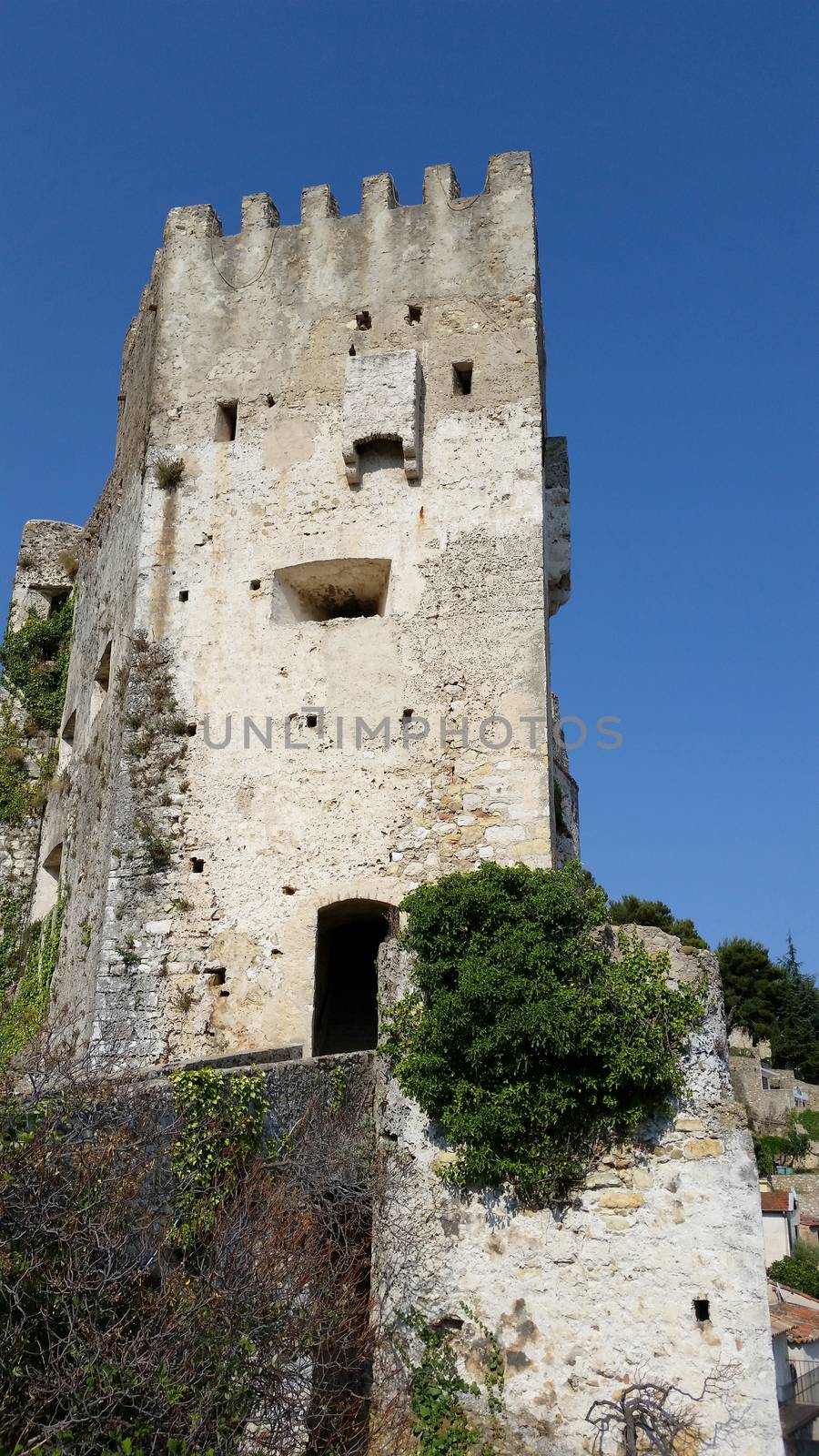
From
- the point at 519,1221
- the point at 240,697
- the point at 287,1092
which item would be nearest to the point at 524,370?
the point at 240,697

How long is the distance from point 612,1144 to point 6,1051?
9387 mm

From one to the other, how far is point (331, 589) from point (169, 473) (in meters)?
2.47

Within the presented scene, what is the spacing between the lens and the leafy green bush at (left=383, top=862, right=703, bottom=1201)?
848cm

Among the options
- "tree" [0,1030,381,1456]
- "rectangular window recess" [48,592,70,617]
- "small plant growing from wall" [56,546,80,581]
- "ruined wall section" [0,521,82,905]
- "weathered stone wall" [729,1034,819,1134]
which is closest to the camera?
"tree" [0,1030,381,1456]

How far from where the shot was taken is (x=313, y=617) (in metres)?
15.0

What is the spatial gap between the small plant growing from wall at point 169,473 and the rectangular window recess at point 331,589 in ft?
6.38

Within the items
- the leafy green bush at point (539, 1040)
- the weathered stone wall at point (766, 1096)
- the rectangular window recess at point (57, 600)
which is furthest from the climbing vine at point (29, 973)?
the weathered stone wall at point (766, 1096)

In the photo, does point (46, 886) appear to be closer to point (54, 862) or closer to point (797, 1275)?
point (54, 862)

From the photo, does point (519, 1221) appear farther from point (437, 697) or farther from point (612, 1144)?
point (437, 697)

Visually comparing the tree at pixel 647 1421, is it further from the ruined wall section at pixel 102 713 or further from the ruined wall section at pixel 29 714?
the ruined wall section at pixel 29 714

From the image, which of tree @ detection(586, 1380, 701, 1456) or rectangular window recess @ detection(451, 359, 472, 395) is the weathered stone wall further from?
tree @ detection(586, 1380, 701, 1456)

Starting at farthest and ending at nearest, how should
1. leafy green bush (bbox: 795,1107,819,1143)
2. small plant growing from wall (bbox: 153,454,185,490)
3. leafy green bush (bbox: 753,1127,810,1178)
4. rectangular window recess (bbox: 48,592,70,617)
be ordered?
leafy green bush (bbox: 795,1107,819,1143) < leafy green bush (bbox: 753,1127,810,1178) < rectangular window recess (bbox: 48,592,70,617) < small plant growing from wall (bbox: 153,454,185,490)

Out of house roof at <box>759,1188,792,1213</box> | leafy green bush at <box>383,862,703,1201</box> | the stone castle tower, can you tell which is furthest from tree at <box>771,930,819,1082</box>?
leafy green bush at <box>383,862,703,1201</box>

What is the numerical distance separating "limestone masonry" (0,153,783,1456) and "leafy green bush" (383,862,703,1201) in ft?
7.63
